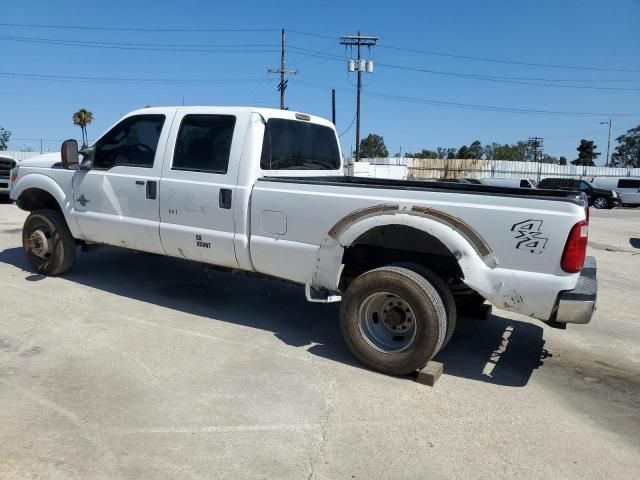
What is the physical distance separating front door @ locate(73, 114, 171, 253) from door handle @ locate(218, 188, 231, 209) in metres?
0.89

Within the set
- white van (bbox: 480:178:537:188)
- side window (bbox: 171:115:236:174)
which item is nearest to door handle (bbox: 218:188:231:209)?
side window (bbox: 171:115:236:174)

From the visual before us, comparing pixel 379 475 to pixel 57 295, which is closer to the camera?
pixel 379 475

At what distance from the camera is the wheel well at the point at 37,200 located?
22.1ft

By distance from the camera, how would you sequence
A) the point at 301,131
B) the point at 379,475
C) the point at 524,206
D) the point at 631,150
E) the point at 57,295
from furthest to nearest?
the point at 631,150 → the point at 57,295 → the point at 301,131 → the point at 524,206 → the point at 379,475

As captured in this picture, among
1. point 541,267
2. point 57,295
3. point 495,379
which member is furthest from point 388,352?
point 57,295

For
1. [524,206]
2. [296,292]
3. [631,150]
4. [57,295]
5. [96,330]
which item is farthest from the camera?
[631,150]

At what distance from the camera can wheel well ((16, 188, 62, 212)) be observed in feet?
22.1

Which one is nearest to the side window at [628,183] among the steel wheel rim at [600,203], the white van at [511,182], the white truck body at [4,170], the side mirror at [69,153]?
the steel wheel rim at [600,203]

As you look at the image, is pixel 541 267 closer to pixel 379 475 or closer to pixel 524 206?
→ pixel 524 206

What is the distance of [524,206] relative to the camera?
12.1 feet

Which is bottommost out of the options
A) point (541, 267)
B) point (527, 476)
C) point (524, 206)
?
point (527, 476)

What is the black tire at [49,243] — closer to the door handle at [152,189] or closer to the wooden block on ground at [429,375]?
the door handle at [152,189]

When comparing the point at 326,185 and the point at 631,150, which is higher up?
the point at 631,150

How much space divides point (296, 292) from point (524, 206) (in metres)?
3.60
